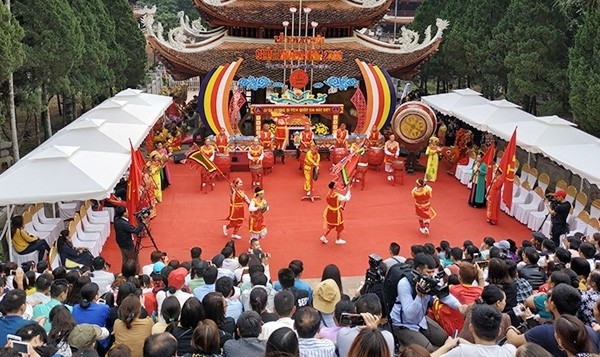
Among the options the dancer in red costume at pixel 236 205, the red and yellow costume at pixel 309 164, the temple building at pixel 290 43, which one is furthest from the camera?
the temple building at pixel 290 43

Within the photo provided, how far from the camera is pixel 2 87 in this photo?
13.3m

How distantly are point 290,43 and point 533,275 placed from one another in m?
14.1

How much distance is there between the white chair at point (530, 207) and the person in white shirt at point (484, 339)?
9151 mm

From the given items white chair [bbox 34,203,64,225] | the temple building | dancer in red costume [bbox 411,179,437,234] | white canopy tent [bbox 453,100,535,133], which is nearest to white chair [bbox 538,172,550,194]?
white canopy tent [bbox 453,100,535,133]

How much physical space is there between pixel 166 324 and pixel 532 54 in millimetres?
15613

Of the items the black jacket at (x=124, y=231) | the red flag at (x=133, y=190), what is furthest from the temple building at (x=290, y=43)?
the black jacket at (x=124, y=231)

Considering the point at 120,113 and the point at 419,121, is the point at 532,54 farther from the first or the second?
the point at 120,113

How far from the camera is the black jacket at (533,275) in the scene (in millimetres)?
6273

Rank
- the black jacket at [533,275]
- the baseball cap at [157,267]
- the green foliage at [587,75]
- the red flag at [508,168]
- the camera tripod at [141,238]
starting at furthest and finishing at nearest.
A: the green foliage at [587,75] < the red flag at [508,168] < the camera tripod at [141,238] < the baseball cap at [157,267] < the black jacket at [533,275]

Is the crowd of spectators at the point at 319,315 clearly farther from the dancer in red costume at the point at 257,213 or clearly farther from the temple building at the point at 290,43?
the temple building at the point at 290,43

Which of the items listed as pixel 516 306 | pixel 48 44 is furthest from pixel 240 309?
pixel 48 44

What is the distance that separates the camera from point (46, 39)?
14281mm

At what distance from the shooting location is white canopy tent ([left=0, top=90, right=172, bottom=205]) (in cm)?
872

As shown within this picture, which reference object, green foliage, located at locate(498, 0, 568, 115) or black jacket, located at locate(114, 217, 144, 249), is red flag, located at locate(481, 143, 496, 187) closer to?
green foliage, located at locate(498, 0, 568, 115)
